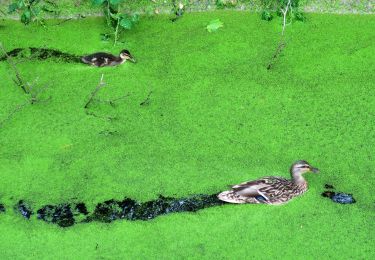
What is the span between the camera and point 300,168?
3359 millimetres

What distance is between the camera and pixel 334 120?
3.73 meters

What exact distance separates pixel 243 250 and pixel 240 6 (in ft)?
6.95

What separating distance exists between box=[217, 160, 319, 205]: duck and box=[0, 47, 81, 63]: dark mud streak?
1.63 metres

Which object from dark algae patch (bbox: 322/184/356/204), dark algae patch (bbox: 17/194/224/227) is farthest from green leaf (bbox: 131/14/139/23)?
dark algae patch (bbox: 322/184/356/204)

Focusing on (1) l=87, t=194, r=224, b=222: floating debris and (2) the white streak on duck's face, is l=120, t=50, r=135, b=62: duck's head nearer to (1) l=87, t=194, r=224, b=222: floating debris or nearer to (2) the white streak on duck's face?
(1) l=87, t=194, r=224, b=222: floating debris

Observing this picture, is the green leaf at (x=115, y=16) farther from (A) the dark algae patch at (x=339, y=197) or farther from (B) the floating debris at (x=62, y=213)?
(A) the dark algae patch at (x=339, y=197)

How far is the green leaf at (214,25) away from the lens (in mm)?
4340

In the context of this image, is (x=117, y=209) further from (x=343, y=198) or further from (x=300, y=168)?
(x=343, y=198)

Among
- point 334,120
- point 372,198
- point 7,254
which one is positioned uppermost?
point 334,120

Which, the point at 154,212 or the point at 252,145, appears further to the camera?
the point at 252,145

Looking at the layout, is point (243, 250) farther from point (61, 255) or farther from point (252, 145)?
point (61, 255)

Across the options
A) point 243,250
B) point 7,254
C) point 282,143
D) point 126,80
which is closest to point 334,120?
point 282,143

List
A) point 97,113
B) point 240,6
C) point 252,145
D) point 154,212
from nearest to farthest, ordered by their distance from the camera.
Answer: point 154,212, point 252,145, point 97,113, point 240,6

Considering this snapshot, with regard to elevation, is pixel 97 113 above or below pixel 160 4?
below
